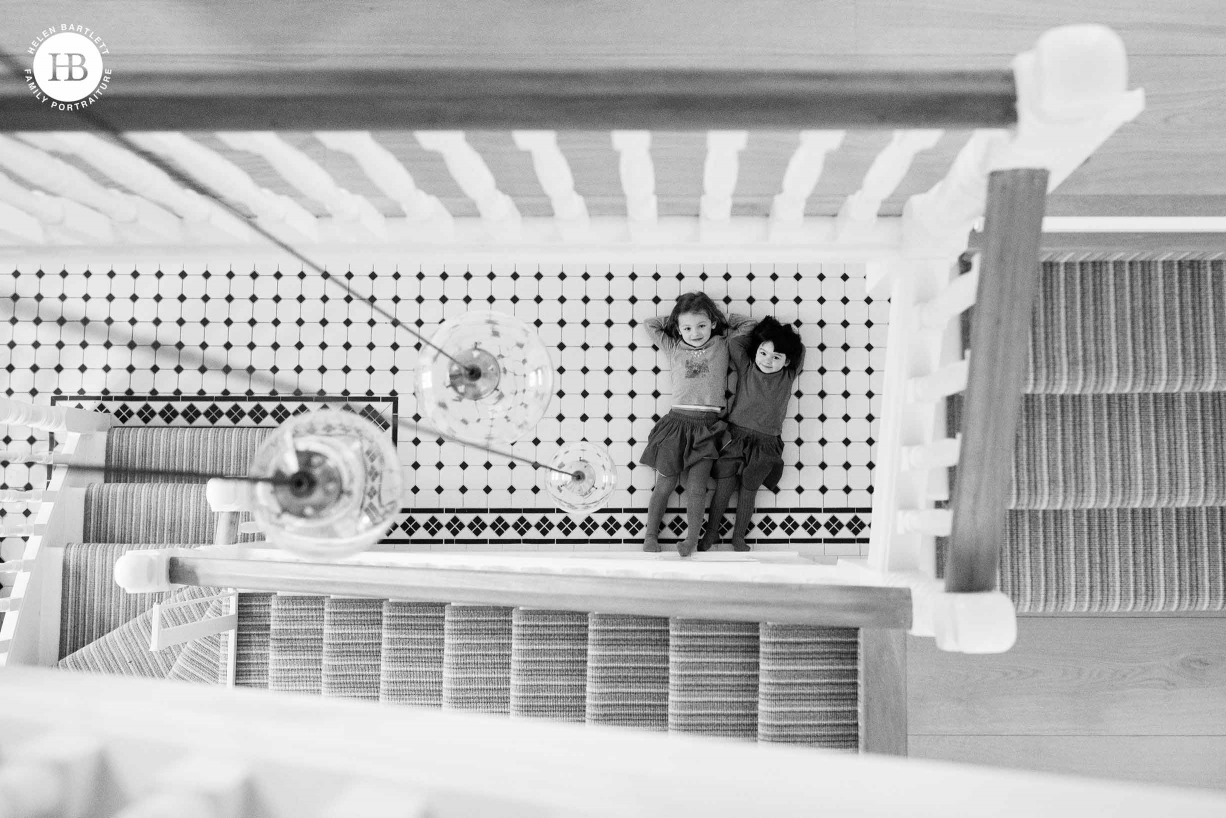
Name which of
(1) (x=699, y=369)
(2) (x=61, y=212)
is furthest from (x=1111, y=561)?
(2) (x=61, y=212)

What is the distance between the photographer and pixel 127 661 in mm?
3350

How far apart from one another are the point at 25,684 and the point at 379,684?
6.35ft

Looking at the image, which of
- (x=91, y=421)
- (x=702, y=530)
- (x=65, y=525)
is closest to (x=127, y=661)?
(x=65, y=525)

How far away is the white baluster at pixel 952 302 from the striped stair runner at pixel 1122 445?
1.43 feet

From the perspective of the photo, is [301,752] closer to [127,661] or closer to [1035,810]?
[1035,810]

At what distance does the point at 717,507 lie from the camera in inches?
163

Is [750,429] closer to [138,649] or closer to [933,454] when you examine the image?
[933,454]

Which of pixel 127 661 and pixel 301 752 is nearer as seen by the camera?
pixel 301 752

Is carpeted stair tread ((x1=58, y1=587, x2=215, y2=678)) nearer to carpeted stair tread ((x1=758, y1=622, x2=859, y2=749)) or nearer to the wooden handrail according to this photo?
→ the wooden handrail

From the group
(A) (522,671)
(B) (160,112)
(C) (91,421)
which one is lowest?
(A) (522,671)

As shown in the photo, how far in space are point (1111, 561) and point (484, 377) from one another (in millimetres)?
1802

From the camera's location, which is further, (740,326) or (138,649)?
(740,326)

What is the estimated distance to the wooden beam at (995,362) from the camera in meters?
1.32

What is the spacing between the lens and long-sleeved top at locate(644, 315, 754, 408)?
4.10 m
